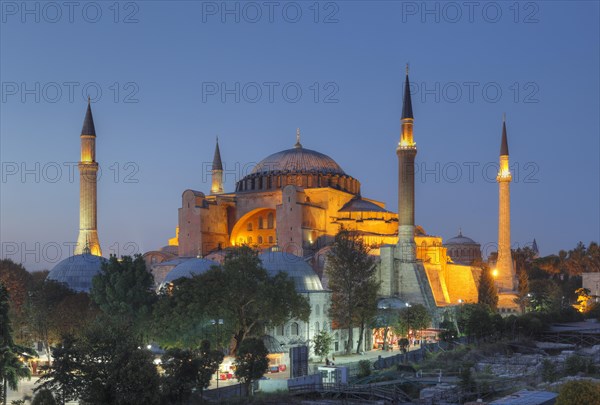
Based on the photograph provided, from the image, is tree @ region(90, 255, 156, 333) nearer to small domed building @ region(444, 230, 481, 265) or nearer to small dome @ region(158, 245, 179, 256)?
small dome @ region(158, 245, 179, 256)

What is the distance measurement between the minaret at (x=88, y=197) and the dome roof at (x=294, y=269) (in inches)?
499

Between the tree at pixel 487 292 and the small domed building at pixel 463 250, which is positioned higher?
the small domed building at pixel 463 250

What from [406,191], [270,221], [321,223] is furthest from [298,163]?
[406,191]

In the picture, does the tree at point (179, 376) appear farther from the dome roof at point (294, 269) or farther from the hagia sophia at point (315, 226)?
the hagia sophia at point (315, 226)

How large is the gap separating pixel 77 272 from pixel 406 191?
17.3 m

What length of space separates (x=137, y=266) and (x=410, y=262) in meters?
16.4

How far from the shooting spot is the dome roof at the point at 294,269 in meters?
30.8

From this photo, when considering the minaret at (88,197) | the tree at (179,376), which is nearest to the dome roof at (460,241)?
the minaret at (88,197)

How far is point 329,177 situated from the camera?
47844mm

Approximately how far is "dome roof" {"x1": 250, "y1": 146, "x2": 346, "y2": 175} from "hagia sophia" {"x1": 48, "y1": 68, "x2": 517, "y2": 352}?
0.21ft

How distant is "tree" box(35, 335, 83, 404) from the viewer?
16.9 meters

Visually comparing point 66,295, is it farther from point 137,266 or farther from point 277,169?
point 277,169

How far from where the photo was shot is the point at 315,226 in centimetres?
4356

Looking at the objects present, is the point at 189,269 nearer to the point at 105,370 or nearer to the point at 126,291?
the point at 126,291
